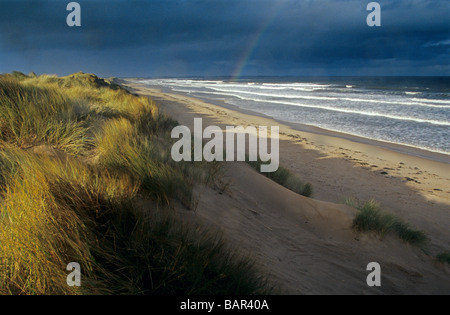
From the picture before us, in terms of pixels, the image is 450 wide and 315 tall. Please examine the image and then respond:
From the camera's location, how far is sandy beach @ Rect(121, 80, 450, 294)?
10.9ft

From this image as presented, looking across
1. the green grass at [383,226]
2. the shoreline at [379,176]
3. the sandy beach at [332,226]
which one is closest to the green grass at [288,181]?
the shoreline at [379,176]

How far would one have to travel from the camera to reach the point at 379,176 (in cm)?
884

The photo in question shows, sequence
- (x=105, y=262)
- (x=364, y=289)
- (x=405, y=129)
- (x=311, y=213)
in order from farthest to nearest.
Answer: (x=405, y=129) < (x=311, y=213) < (x=364, y=289) < (x=105, y=262)

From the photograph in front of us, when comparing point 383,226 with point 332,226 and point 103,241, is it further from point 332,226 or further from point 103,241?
point 103,241

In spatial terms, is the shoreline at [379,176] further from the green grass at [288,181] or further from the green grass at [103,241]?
the green grass at [103,241]

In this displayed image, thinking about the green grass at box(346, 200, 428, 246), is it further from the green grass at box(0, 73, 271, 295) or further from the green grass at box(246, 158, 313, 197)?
the green grass at box(0, 73, 271, 295)

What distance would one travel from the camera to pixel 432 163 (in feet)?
33.3

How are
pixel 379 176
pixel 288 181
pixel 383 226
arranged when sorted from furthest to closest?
pixel 379 176 → pixel 288 181 → pixel 383 226


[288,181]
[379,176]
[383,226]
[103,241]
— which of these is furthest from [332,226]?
[379,176]

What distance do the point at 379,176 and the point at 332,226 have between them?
500 centimetres

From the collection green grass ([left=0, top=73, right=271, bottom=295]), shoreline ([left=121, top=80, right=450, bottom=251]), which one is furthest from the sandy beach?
green grass ([left=0, top=73, right=271, bottom=295])

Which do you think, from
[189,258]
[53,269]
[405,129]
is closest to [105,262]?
[53,269]

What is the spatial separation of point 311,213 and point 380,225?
1.11m
